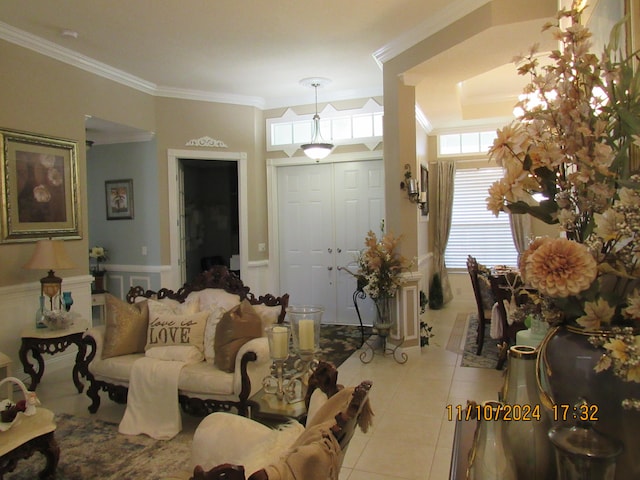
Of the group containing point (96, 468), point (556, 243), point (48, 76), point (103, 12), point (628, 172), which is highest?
point (103, 12)

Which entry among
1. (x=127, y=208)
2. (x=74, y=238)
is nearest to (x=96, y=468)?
(x=74, y=238)

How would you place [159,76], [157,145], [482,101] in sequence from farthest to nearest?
[482,101]
[157,145]
[159,76]

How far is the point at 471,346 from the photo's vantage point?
5.20m

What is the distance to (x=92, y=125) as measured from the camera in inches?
216

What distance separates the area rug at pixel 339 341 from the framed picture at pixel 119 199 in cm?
304

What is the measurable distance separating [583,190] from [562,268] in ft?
0.57

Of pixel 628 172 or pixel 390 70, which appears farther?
pixel 390 70

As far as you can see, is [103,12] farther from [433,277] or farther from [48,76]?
[433,277]

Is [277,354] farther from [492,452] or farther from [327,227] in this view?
[327,227]

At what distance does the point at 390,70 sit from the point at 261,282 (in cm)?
332

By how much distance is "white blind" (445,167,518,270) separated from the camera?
291 inches

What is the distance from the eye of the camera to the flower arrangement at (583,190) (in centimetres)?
77

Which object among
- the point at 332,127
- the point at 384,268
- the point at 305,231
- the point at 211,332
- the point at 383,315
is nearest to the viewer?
the point at 211,332

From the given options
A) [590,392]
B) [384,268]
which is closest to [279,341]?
[590,392]
